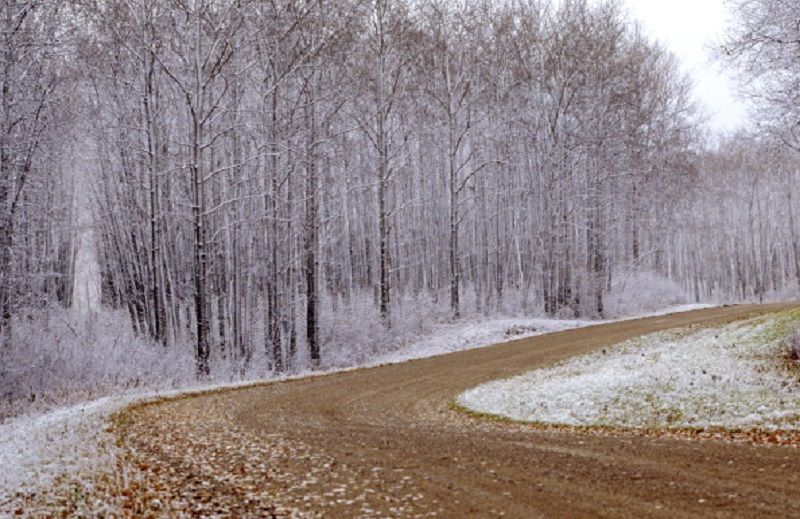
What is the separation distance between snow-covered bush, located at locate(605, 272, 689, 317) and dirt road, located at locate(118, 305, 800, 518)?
2461 cm

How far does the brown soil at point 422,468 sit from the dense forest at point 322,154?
9.29 metres

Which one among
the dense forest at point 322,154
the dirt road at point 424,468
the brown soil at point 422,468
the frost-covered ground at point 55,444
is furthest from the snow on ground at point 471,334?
the dirt road at point 424,468

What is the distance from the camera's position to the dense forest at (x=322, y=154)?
22.8 m

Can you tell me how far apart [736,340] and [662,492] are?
39.2 ft

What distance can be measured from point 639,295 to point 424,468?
32.2 meters

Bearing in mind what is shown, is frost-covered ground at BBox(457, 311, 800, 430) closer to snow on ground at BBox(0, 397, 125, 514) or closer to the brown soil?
the brown soil

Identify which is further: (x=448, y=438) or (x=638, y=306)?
(x=638, y=306)

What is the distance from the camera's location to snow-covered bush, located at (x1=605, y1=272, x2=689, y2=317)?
3656 centimetres

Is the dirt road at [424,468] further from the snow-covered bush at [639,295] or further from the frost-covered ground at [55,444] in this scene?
the snow-covered bush at [639,295]

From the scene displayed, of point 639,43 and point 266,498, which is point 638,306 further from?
point 266,498

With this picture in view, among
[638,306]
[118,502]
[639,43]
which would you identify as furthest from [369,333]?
[639,43]

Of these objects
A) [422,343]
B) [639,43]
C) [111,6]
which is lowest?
[422,343]

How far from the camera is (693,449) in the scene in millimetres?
9406

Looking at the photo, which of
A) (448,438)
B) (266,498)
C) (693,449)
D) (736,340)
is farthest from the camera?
(736,340)
